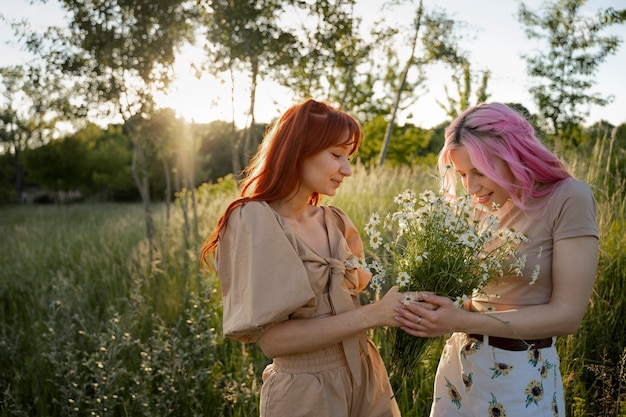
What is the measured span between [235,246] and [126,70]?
7212mm

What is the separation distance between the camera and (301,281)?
6.77 feet

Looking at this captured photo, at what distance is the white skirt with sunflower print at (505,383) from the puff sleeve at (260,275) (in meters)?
0.71

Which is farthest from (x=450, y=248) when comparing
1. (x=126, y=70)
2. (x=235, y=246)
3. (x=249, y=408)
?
(x=126, y=70)

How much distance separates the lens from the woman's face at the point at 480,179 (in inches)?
88.8

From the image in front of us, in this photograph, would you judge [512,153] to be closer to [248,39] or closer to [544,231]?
[544,231]

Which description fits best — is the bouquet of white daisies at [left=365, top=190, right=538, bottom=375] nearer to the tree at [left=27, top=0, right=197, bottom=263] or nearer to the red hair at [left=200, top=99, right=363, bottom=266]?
the red hair at [left=200, top=99, right=363, bottom=266]

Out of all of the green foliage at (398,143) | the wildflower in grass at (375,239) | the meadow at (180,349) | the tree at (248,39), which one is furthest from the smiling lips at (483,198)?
the green foliage at (398,143)

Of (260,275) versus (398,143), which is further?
(398,143)

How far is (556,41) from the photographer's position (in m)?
13.1

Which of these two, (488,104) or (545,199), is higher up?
(488,104)

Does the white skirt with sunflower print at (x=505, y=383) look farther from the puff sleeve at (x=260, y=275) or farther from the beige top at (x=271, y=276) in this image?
the puff sleeve at (x=260, y=275)

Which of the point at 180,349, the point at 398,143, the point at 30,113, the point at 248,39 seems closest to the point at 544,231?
the point at 180,349

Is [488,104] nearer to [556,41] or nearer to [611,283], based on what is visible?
[611,283]

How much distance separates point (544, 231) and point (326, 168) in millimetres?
843
